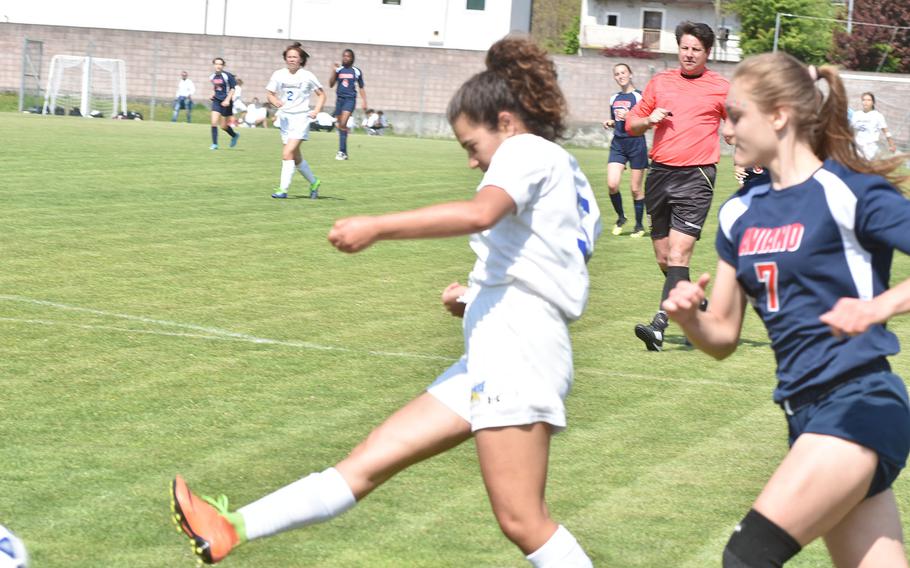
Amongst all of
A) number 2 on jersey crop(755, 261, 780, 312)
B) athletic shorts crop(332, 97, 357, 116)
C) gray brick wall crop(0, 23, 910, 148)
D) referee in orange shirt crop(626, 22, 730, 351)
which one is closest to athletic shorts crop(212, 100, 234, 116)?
athletic shorts crop(332, 97, 357, 116)

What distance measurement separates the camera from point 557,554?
153 inches

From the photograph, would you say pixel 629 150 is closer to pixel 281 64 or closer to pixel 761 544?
pixel 761 544

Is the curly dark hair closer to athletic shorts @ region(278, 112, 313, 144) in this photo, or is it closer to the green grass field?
the green grass field

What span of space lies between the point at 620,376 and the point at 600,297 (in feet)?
11.5

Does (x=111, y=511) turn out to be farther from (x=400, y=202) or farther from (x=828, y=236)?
(x=400, y=202)

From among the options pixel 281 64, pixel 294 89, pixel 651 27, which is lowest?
pixel 294 89

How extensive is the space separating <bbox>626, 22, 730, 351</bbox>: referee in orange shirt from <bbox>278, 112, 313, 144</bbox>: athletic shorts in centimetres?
911

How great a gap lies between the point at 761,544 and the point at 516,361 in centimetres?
86

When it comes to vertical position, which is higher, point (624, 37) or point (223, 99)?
point (624, 37)

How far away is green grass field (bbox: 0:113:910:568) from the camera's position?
519cm

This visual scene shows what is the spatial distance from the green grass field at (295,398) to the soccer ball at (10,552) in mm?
485

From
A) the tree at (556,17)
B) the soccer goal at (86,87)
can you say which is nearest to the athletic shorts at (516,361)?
the soccer goal at (86,87)

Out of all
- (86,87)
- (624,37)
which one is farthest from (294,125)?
(624,37)

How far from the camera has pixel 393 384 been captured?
309 inches
